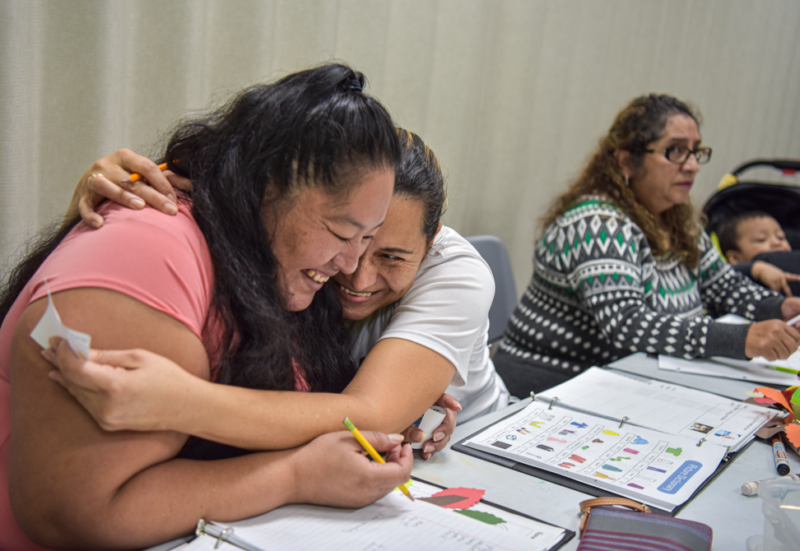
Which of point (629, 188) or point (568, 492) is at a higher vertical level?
point (629, 188)

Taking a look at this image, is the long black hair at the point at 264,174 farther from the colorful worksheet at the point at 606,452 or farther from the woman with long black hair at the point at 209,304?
the colorful worksheet at the point at 606,452

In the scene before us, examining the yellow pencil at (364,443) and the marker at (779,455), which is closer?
the yellow pencil at (364,443)

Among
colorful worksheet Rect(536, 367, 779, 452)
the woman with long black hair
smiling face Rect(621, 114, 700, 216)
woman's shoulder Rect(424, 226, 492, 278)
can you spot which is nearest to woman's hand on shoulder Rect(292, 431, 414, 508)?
the woman with long black hair

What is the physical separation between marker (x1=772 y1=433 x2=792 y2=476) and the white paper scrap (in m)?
1.12

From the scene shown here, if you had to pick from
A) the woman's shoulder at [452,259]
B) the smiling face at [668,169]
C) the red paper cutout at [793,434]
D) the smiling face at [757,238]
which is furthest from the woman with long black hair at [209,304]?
the smiling face at [757,238]

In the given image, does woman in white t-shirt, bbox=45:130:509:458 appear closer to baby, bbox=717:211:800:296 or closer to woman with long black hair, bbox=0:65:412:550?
woman with long black hair, bbox=0:65:412:550

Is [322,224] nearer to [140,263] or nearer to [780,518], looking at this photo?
[140,263]

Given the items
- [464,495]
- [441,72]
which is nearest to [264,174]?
[464,495]

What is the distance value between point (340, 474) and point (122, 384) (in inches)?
12.4

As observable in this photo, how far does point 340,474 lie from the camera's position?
0.85m

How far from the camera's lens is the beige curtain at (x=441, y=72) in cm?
159

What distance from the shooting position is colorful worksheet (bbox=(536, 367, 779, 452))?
1.29 metres

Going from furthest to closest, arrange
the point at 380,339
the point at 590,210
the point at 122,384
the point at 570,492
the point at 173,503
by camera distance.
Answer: the point at 590,210, the point at 380,339, the point at 570,492, the point at 173,503, the point at 122,384

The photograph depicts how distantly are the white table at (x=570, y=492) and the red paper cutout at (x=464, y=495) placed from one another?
2 cm
